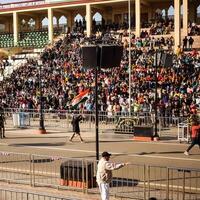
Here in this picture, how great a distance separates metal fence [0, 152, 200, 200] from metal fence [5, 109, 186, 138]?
27.2 ft

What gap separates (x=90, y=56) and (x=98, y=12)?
36.9m

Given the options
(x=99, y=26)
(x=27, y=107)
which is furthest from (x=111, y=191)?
(x=99, y=26)

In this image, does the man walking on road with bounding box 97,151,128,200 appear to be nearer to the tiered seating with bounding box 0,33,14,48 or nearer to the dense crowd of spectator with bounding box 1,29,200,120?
the dense crowd of spectator with bounding box 1,29,200,120

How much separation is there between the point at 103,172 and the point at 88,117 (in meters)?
15.0

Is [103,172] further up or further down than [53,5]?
further down

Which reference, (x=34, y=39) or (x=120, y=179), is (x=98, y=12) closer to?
(x=34, y=39)

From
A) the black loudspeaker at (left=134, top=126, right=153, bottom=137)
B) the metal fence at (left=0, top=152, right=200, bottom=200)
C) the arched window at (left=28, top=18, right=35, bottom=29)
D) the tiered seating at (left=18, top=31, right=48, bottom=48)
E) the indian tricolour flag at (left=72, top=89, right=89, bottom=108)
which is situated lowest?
the metal fence at (left=0, top=152, right=200, bottom=200)

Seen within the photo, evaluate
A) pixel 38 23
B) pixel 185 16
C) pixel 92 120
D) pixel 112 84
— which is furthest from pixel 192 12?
pixel 92 120

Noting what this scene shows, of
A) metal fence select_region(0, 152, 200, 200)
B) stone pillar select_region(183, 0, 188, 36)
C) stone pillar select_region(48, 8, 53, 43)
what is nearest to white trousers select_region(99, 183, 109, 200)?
metal fence select_region(0, 152, 200, 200)

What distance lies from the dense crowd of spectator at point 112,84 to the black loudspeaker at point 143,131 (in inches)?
137

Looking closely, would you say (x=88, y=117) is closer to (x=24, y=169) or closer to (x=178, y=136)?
(x=178, y=136)

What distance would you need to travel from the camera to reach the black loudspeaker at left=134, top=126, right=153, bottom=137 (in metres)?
22.7

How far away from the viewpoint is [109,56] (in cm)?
1473

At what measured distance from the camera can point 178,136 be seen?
22.9 m
